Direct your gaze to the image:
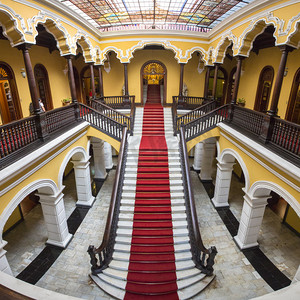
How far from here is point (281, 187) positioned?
5.23 metres

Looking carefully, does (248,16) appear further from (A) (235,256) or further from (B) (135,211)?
(A) (235,256)

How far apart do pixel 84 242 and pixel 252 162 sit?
667 centimetres

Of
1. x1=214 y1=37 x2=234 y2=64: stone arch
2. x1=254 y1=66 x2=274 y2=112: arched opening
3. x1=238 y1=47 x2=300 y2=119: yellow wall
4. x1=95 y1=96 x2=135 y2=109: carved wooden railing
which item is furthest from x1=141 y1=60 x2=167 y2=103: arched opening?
x1=254 y1=66 x2=274 y2=112: arched opening

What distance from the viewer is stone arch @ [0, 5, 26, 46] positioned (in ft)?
17.4

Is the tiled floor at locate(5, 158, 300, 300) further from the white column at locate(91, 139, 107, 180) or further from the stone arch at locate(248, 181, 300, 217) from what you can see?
the white column at locate(91, 139, 107, 180)

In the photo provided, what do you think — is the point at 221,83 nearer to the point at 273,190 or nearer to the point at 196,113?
the point at 196,113

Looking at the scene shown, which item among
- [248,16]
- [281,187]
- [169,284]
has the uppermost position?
[248,16]

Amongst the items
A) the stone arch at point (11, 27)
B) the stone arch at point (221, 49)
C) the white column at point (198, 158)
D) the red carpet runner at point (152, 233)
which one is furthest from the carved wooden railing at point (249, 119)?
the stone arch at point (11, 27)

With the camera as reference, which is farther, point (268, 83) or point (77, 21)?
point (268, 83)

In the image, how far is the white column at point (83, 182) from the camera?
30.2 ft

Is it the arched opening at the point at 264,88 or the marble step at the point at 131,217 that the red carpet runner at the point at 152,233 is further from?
the arched opening at the point at 264,88

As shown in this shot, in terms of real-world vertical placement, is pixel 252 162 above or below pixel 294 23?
below

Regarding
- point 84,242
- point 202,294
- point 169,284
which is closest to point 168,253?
point 169,284

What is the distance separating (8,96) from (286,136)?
1069 cm
